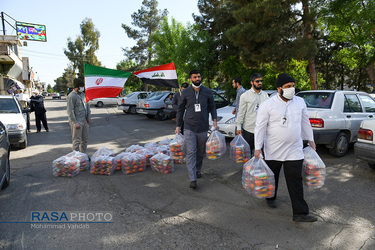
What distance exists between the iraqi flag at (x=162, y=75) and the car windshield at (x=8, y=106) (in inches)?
200

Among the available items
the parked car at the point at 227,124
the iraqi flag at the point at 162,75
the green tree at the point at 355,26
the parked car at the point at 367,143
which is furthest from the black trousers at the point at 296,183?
the green tree at the point at 355,26

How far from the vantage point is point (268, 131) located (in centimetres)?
339

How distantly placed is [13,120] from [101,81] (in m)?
3.85

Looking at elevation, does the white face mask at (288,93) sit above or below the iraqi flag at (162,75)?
below

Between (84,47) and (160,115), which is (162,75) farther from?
(84,47)

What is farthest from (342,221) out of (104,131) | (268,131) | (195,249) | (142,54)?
(142,54)

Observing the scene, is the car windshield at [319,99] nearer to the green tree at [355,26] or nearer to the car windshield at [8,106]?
the green tree at [355,26]

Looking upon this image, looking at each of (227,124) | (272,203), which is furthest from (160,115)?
(272,203)

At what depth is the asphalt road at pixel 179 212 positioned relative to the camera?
2.96 meters

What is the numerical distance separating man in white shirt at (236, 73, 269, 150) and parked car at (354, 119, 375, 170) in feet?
6.84

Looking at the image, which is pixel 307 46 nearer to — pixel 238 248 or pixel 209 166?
pixel 209 166

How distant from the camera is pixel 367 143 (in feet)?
16.4

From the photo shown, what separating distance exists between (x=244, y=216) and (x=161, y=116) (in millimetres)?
11573

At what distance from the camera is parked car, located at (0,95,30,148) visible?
24.8 feet
